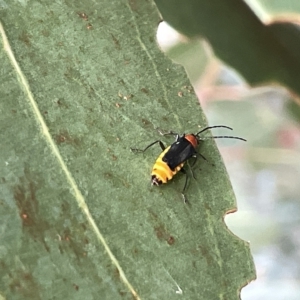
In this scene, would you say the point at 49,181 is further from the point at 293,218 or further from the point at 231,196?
the point at 293,218

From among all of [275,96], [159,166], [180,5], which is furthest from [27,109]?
[275,96]

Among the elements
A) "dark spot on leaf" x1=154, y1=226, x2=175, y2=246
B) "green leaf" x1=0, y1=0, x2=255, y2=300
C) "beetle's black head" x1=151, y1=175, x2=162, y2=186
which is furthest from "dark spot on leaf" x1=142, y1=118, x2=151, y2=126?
"dark spot on leaf" x1=154, y1=226, x2=175, y2=246

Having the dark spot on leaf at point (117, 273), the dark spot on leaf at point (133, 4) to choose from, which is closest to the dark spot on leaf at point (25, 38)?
the dark spot on leaf at point (133, 4)

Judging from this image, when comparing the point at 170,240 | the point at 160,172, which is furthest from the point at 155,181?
the point at 170,240

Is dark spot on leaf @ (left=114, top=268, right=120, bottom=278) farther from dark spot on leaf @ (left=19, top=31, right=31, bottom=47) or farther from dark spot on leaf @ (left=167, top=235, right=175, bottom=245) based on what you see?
dark spot on leaf @ (left=19, top=31, right=31, bottom=47)

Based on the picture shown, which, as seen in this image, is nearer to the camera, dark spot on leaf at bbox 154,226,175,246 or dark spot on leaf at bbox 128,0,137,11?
dark spot on leaf at bbox 154,226,175,246

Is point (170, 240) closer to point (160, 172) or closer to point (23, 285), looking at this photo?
point (160, 172)
